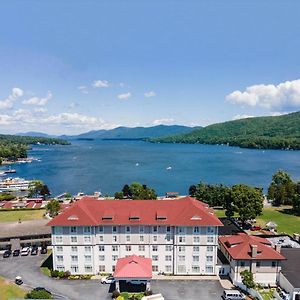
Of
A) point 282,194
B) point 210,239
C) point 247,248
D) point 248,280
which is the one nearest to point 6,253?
point 210,239

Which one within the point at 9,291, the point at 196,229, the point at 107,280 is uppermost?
the point at 196,229

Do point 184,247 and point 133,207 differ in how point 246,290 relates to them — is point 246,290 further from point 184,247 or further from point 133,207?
point 133,207

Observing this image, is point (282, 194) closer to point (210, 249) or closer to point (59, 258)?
point (210, 249)

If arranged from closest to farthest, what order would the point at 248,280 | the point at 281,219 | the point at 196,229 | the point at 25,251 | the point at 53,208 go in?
the point at 248,280, the point at 196,229, the point at 25,251, the point at 281,219, the point at 53,208

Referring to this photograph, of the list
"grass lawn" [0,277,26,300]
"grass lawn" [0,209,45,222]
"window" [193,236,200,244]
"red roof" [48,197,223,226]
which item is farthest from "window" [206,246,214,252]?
"grass lawn" [0,209,45,222]

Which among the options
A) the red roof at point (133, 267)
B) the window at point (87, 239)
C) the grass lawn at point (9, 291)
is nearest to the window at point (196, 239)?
the red roof at point (133, 267)

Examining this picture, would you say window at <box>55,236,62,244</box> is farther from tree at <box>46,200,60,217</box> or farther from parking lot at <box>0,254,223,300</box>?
tree at <box>46,200,60,217</box>

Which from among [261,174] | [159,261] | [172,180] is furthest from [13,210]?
[261,174]
